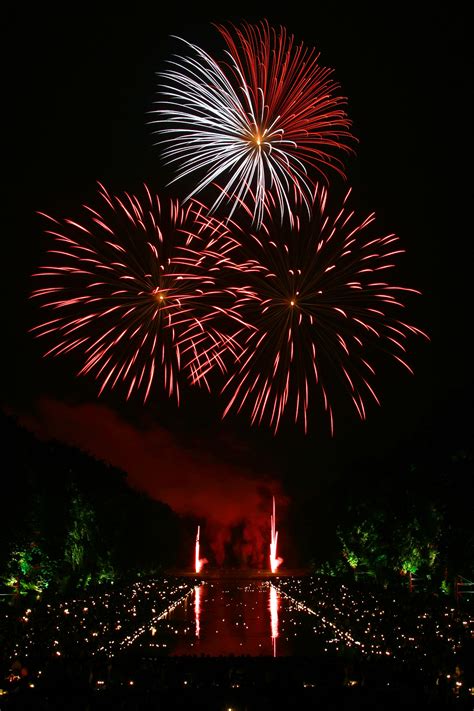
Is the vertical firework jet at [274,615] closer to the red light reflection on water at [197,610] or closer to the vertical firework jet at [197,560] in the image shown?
the red light reflection on water at [197,610]

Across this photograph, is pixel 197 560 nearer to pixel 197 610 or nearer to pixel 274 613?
pixel 197 610

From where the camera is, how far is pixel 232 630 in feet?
80.0

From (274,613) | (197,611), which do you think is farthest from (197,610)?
(274,613)

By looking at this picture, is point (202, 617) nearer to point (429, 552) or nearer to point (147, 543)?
point (429, 552)

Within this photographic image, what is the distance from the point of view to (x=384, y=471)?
46438 mm

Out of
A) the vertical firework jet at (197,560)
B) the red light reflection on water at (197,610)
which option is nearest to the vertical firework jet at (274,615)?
the red light reflection on water at (197,610)

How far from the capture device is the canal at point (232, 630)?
2012cm

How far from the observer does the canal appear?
20125mm

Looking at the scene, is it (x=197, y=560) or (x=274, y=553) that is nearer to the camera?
(x=274, y=553)

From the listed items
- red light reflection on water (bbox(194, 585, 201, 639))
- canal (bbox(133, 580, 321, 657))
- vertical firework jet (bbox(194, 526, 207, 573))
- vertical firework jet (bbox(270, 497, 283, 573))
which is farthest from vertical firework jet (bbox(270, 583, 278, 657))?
vertical firework jet (bbox(194, 526, 207, 573))

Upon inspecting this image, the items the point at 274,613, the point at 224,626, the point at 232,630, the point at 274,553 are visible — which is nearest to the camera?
the point at 232,630

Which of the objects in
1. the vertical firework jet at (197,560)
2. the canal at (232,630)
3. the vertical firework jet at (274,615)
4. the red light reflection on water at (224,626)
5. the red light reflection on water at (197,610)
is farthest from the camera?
the vertical firework jet at (197,560)

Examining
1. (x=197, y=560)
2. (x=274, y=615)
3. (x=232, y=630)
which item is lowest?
(x=232, y=630)

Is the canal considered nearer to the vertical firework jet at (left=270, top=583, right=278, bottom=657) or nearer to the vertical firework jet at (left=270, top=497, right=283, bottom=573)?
the vertical firework jet at (left=270, top=583, right=278, bottom=657)
